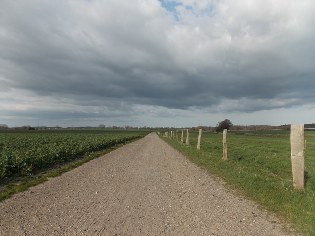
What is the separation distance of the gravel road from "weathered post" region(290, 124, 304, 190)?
2.02m

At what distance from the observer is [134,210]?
7758mm

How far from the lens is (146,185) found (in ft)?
37.2

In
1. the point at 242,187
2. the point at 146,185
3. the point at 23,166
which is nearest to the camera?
the point at 242,187

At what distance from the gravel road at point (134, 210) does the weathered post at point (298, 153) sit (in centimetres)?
202

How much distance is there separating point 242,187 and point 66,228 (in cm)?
612

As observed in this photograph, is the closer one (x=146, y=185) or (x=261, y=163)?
(x=146, y=185)

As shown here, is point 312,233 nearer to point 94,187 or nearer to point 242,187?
point 242,187

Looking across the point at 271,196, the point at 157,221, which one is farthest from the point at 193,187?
the point at 157,221

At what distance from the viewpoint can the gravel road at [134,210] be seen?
246 inches

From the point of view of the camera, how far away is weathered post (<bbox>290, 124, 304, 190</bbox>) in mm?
9578

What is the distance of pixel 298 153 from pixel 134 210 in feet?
17.0

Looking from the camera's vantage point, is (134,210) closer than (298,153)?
Yes

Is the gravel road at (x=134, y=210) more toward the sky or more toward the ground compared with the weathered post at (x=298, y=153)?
more toward the ground

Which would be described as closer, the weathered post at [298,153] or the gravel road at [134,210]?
the gravel road at [134,210]
